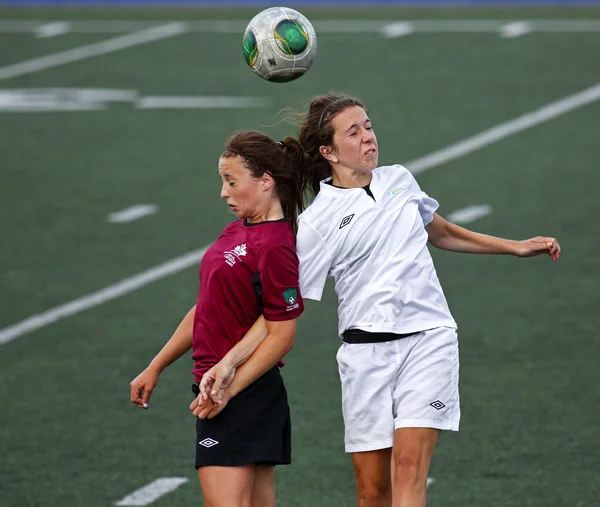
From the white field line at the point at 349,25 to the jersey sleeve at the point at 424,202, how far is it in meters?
15.0

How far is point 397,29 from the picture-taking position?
832 inches

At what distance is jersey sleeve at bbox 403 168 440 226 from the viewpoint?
5.68m

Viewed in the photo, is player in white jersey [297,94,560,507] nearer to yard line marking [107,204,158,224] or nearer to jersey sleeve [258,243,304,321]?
jersey sleeve [258,243,304,321]

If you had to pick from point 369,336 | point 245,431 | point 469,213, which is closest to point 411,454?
point 369,336

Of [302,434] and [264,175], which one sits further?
[302,434]

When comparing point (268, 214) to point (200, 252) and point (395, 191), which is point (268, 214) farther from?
point (200, 252)

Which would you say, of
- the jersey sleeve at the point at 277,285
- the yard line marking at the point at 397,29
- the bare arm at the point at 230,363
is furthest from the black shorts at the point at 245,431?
the yard line marking at the point at 397,29

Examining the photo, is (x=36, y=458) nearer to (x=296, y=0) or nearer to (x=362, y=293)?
(x=362, y=293)

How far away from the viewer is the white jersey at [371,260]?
17.8 ft

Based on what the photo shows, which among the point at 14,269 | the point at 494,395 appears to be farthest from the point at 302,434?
the point at 14,269

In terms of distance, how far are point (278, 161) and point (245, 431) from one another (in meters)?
1.04

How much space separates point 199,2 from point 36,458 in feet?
55.3

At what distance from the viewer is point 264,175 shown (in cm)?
532

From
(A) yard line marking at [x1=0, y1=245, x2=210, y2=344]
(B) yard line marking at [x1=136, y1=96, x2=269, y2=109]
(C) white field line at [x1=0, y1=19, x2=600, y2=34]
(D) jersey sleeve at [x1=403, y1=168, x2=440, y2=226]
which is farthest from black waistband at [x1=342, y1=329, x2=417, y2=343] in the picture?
(C) white field line at [x1=0, y1=19, x2=600, y2=34]
